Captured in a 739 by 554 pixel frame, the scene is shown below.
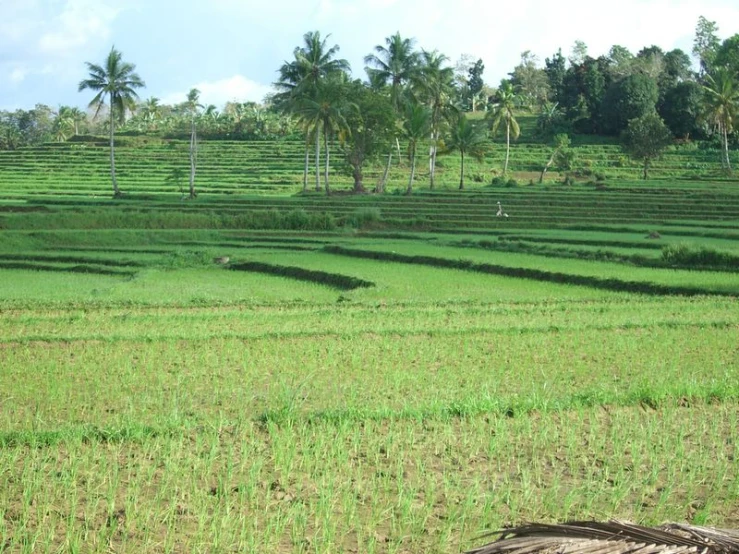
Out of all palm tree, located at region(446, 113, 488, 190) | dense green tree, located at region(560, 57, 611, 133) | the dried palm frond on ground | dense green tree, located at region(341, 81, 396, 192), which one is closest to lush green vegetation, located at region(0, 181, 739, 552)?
the dried palm frond on ground

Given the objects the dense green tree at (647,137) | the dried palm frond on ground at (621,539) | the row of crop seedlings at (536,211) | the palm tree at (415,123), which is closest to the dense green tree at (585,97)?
the dense green tree at (647,137)

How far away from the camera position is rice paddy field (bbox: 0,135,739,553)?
14.6ft

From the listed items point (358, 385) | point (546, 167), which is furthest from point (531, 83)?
point (358, 385)

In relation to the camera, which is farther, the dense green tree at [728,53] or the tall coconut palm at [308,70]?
the dense green tree at [728,53]

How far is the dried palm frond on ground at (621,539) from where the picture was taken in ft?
8.52

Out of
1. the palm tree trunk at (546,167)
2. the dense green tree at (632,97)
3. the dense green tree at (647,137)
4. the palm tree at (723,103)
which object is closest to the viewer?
the palm tree at (723,103)

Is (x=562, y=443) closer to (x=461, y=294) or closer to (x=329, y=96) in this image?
(x=461, y=294)

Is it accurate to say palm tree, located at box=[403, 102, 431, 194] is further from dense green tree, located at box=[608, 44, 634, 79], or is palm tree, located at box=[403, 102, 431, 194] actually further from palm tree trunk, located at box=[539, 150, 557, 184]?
dense green tree, located at box=[608, 44, 634, 79]

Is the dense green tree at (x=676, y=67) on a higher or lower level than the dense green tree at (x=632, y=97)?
higher

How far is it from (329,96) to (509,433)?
33.6 metres

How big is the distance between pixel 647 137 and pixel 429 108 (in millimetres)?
11009

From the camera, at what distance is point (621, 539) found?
2.66m

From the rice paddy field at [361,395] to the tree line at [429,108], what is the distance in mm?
20562

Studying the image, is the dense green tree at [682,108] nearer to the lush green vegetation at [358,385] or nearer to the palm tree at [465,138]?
the palm tree at [465,138]
